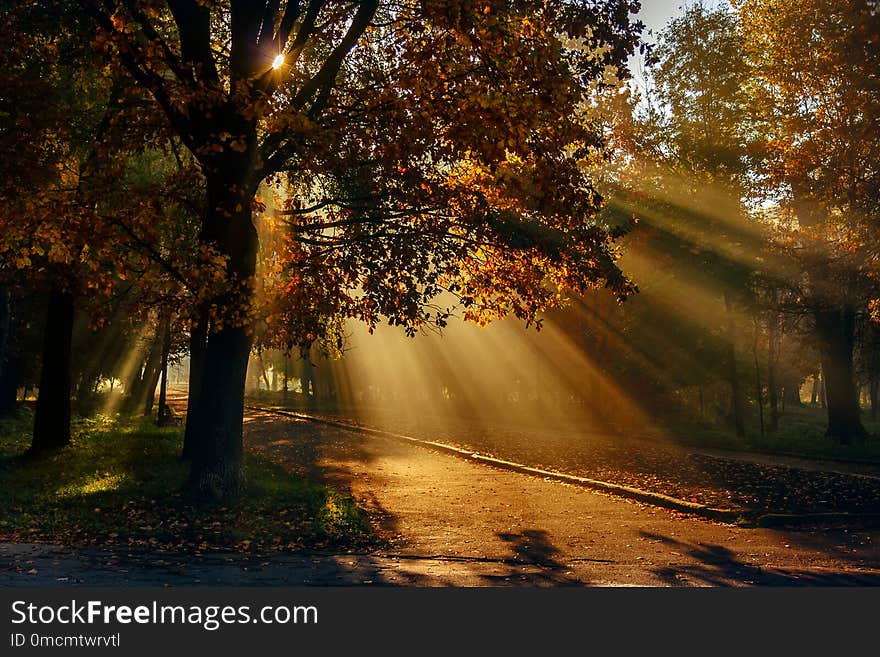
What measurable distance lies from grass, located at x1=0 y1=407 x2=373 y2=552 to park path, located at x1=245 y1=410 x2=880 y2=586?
3.00 feet

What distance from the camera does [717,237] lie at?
28.2 metres

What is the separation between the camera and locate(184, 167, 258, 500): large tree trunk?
40.5 ft

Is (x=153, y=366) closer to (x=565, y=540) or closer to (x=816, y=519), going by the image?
(x=565, y=540)

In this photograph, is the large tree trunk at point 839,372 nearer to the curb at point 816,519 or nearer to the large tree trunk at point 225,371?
the curb at point 816,519

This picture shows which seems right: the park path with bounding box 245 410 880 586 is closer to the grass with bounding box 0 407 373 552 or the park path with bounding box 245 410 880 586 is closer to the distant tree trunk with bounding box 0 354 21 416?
the grass with bounding box 0 407 373 552

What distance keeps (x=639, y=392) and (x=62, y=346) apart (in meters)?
27.7

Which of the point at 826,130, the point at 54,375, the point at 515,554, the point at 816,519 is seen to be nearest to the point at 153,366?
the point at 54,375

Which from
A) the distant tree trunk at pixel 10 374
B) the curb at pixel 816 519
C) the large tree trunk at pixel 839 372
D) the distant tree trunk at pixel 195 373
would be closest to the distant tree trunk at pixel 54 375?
the distant tree trunk at pixel 195 373

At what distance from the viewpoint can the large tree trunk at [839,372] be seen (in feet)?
90.5

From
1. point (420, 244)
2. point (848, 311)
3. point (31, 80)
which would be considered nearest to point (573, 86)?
point (420, 244)

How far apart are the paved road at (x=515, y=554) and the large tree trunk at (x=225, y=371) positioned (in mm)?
2600

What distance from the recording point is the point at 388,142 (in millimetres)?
12539

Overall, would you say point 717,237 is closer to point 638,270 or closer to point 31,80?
point 638,270

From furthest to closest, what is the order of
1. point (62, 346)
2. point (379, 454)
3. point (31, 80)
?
point (379, 454) → point (62, 346) → point (31, 80)
